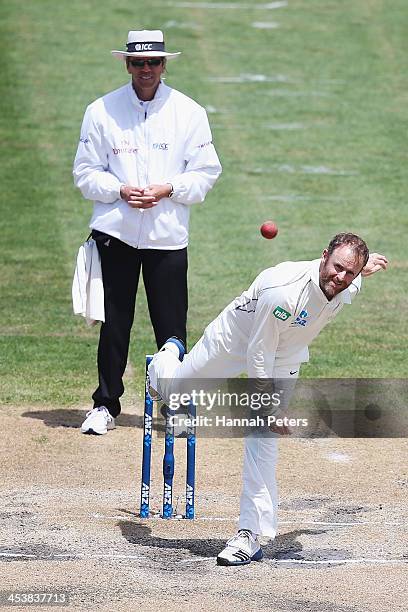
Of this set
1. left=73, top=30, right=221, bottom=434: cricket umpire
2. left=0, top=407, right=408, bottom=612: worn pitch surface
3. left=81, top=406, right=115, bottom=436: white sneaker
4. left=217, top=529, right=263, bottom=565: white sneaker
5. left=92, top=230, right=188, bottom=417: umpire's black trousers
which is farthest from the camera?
left=81, top=406, right=115, bottom=436: white sneaker

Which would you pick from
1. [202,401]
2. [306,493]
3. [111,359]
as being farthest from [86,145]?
[306,493]

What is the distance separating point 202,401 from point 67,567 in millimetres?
3202

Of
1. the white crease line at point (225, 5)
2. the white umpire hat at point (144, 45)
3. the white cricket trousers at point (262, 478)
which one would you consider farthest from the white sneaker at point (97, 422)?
the white crease line at point (225, 5)

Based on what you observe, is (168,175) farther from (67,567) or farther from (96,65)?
(96,65)

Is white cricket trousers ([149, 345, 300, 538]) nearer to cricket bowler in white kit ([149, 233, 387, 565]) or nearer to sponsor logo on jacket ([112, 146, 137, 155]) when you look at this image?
cricket bowler in white kit ([149, 233, 387, 565])

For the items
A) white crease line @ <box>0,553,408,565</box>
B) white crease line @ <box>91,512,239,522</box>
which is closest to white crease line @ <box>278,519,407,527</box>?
white crease line @ <box>91,512,239,522</box>

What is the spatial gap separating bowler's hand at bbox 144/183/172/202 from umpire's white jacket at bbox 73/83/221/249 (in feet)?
0.24

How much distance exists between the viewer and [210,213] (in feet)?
51.1

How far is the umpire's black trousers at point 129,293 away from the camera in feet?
31.4

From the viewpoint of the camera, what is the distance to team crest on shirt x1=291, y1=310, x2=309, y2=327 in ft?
23.6

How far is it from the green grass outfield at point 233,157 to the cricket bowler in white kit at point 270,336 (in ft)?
9.76

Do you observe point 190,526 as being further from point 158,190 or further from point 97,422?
point 158,190

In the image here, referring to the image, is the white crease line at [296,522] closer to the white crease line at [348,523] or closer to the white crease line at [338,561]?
the white crease line at [348,523]

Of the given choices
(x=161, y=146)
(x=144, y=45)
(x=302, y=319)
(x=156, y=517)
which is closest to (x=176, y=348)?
(x=156, y=517)
